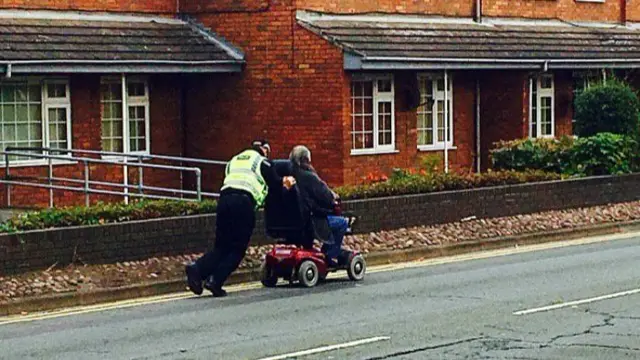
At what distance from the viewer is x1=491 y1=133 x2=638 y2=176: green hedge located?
89.4ft

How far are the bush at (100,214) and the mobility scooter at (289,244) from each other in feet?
6.14

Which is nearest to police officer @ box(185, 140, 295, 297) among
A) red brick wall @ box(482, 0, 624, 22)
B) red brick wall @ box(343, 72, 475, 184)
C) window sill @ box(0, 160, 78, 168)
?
window sill @ box(0, 160, 78, 168)

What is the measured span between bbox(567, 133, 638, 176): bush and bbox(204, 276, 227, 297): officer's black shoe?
39.5 ft

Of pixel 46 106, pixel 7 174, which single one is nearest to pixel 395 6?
pixel 46 106

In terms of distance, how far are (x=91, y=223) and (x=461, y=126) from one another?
15.6 m

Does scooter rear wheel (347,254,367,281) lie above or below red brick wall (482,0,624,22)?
below

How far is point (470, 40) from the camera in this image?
1194 inches

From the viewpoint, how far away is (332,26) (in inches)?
1085

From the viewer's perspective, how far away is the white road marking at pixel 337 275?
15469mm

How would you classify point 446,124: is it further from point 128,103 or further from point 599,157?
point 128,103

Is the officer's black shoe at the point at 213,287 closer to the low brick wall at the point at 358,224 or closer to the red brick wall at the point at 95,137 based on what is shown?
the low brick wall at the point at 358,224

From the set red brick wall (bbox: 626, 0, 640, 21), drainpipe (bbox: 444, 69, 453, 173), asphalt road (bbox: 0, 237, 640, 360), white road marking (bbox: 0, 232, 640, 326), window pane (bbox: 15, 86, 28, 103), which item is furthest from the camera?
red brick wall (bbox: 626, 0, 640, 21)

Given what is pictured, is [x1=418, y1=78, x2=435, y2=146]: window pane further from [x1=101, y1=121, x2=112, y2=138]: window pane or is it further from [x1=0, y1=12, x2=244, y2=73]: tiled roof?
[x1=101, y1=121, x2=112, y2=138]: window pane

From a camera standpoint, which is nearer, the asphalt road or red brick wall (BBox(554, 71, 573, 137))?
the asphalt road
